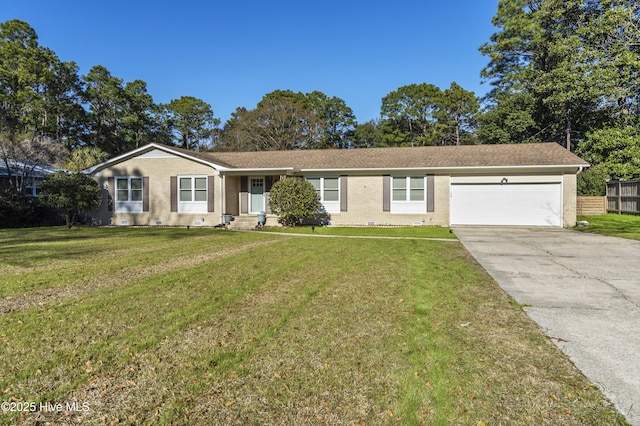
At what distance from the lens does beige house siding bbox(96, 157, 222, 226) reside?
1719cm

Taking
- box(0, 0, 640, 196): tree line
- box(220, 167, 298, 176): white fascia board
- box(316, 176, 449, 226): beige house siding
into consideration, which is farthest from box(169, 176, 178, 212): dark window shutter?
box(0, 0, 640, 196): tree line

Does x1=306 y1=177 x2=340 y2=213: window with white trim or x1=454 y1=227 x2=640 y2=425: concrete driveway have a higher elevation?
x1=306 y1=177 x2=340 y2=213: window with white trim

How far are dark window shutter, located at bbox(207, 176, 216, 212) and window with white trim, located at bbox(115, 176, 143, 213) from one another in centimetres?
366

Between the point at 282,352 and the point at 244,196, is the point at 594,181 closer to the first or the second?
the point at 244,196

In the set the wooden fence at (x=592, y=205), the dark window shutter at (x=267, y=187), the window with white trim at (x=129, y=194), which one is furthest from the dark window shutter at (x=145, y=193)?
the wooden fence at (x=592, y=205)

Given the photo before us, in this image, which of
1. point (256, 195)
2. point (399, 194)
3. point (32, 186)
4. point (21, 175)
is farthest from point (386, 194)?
point (32, 186)

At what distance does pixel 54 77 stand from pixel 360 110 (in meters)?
32.6

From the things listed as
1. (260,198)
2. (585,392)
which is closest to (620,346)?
(585,392)

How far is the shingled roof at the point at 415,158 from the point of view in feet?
52.0

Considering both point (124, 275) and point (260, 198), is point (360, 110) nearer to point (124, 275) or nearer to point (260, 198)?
point (260, 198)

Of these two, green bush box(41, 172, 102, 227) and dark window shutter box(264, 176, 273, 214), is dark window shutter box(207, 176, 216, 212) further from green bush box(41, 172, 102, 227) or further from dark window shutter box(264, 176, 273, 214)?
green bush box(41, 172, 102, 227)

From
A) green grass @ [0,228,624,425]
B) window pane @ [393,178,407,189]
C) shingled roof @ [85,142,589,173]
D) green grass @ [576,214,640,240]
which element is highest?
shingled roof @ [85,142,589,173]

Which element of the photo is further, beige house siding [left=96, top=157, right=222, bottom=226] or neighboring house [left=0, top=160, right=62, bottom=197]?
neighboring house [left=0, top=160, right=62, bottom=197]

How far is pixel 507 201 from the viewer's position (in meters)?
16.0
